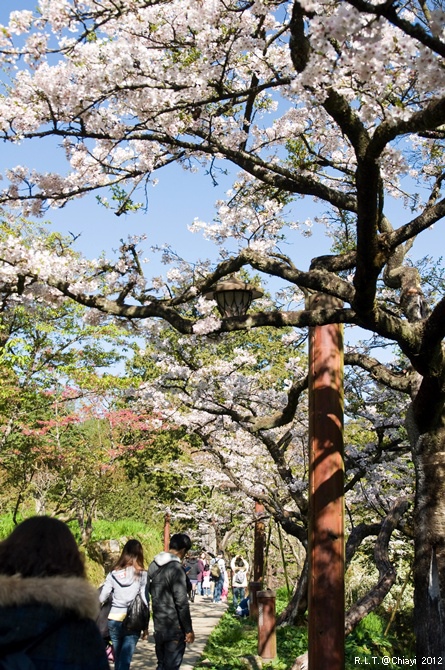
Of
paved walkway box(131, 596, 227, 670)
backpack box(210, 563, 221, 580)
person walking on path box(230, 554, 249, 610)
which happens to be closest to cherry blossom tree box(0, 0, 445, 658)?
paved walkway box(131, 596, 227, 670)

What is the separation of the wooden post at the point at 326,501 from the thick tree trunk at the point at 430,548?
2.54ft

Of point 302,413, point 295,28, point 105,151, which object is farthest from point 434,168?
point 302,413

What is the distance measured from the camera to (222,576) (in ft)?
68.9

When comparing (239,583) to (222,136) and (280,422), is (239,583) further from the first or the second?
(222,136)

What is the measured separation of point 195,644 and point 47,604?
9.83m

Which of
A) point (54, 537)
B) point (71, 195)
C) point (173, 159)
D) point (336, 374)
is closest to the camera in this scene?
point (54, 537)

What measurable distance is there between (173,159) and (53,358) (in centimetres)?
1122

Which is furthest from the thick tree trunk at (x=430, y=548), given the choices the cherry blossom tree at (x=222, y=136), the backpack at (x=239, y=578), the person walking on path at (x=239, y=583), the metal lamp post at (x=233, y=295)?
the backpack at (x=239, y=578)

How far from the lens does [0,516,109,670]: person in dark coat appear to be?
2029 millimetres

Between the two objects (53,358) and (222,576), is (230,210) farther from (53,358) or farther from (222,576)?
(222,576)

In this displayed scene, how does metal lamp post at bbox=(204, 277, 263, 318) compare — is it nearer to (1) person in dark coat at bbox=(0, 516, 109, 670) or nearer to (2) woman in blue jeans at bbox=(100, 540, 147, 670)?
(2) woman in blue jeans at bbox=(100, 540, 147, 670)

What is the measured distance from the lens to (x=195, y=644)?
432 inches

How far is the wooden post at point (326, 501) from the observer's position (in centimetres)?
460

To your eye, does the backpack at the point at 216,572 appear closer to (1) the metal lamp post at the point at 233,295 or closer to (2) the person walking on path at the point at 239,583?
(2) the person walking on path at the point at 239,583
